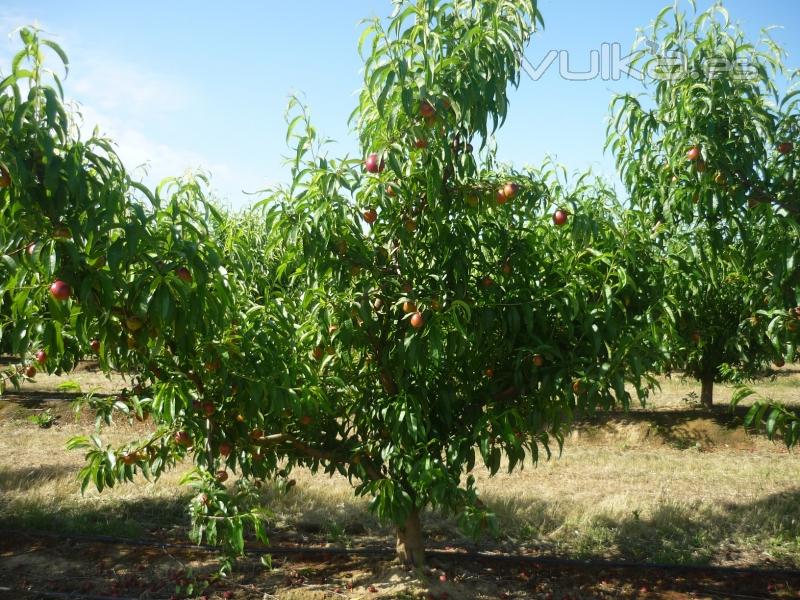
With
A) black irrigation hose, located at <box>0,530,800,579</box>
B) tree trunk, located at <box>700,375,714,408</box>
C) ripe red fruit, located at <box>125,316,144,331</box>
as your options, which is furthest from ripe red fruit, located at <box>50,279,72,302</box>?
tree trunk, located at <box>700,375,714,408</box>

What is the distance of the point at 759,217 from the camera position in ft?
10.9

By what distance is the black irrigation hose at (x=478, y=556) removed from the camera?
4.20 meters

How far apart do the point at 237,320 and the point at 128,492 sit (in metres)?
3.67

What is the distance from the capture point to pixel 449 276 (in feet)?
10.2

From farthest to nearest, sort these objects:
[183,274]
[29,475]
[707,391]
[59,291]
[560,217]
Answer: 1. [707,391]
2. [29,475]
3. [560,217]
4. [183,274]
5. [59,291]

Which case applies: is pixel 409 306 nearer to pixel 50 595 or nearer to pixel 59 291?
pixel 59 291

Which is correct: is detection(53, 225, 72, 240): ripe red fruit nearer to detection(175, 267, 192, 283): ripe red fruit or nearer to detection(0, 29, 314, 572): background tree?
detection(0, 29, 314, 572): background tree

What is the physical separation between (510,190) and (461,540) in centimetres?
309

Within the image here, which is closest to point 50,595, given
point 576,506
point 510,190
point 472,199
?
point 472,199

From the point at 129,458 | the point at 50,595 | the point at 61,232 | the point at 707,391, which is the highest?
the point at 61,232

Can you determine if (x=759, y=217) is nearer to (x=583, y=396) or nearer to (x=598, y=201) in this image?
(x=598, y=201)

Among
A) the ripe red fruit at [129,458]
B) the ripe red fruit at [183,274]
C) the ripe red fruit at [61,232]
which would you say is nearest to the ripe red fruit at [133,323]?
the ripe red fruit at [183,274]

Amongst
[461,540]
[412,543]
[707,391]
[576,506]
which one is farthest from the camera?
[707,391]

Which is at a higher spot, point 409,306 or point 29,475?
point 409,306
